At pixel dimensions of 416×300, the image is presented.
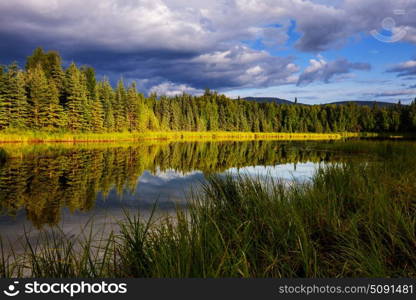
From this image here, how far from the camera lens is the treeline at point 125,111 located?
45.7 m

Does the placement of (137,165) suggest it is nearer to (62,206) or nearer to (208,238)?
(62,206)

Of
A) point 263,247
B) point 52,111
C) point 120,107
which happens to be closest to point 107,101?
point 120,107

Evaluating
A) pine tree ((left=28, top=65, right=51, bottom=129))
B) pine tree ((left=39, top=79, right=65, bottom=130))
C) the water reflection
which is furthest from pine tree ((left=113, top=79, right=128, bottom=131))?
the water reflection

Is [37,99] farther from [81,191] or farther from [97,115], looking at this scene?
[81,191]

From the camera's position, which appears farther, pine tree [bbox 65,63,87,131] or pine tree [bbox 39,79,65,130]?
pine tree [bbox 65,63,87,131]

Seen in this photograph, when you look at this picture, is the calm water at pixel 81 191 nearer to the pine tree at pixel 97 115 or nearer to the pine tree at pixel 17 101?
the pine tree at pixel 17 101

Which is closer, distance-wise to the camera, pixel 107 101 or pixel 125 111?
pixel 107 101

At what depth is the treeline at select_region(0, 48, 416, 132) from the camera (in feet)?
150

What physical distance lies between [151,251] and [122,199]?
26.9 feet

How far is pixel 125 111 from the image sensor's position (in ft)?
205

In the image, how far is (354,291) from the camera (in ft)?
10.9

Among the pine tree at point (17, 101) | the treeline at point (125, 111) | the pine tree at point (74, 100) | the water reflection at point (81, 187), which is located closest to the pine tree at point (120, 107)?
the treeline at point (125, 111)

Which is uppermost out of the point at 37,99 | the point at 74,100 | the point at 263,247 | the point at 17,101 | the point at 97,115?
the point at 74,100

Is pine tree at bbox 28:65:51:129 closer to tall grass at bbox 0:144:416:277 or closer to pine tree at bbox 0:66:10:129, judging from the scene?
pine tree at bbox 0:66:10:129
